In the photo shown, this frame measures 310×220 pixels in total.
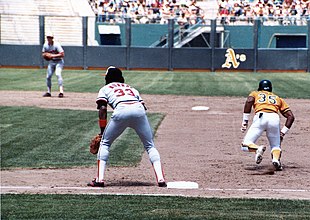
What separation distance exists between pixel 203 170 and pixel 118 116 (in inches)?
98.9

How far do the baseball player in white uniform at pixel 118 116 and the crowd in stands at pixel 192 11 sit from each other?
32.9 meters

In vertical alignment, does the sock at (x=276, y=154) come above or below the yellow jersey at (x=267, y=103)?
below

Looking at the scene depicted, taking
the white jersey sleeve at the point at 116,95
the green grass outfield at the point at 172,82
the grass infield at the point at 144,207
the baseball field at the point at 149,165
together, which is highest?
the white jersey sleeve at the point at 116,95

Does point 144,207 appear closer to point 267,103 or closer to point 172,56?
point 267,103

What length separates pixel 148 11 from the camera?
47062 millimetres

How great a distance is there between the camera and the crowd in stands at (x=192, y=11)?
43312 millimetres

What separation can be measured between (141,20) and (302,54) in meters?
8.63

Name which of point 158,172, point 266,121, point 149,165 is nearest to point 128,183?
point 158,172

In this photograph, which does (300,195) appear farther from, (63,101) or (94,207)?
(63,101)

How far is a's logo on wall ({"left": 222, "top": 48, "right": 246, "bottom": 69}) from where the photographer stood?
4212 centimetres

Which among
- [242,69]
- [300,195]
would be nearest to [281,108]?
[300,195]

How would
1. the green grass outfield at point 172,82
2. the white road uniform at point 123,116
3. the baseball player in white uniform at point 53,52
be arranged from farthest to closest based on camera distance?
the green grass outfield at point 172,82 < the baseball player in white uniform at point 53,52 < the white road uniform at point 123,116

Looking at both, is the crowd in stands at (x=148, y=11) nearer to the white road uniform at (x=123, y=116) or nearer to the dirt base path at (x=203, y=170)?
the dirt base path at (x=203, y=170)

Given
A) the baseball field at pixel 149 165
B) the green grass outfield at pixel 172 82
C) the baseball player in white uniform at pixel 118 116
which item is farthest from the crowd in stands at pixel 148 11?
the baseball player in white uniform at pixel 118 116
